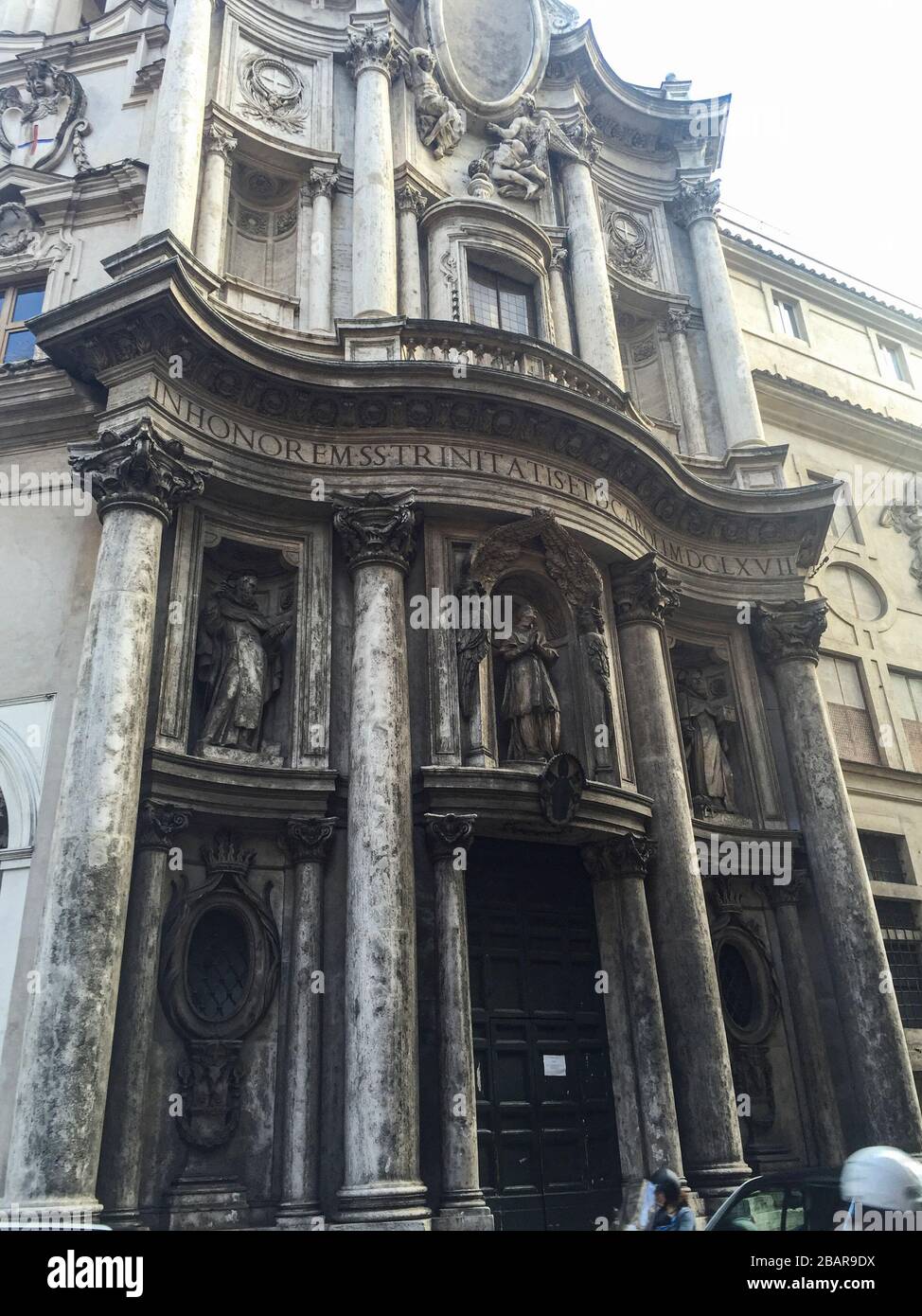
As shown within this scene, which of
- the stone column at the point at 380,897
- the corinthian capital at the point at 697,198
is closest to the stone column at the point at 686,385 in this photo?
the corinthian capital at the point at 697,198

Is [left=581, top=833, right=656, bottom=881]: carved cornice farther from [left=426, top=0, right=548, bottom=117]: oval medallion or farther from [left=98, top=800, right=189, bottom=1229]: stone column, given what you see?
[left=426, top=0, right=548, bottom=117]: oval medallion

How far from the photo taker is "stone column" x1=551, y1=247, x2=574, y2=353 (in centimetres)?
1684

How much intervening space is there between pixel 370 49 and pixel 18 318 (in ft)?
23.1

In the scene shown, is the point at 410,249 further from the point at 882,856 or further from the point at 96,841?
the point at 882,856

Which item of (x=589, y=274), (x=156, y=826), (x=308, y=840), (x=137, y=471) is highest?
(x=589, y=274)

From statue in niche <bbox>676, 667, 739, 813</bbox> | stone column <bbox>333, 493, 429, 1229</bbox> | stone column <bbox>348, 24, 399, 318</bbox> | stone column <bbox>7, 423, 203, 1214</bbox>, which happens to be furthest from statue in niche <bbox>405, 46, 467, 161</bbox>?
statue in niche <bbox>676, 667, 739, 813</bbox>

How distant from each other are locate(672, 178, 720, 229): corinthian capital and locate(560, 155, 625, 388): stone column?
2168 millimetres

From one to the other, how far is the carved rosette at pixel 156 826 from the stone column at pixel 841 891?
8.85 meters

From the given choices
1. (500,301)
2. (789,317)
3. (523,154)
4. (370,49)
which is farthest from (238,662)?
(789,317)

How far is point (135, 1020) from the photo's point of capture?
9570 mm

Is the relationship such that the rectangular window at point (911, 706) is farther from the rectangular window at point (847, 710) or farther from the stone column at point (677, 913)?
the stone column at point (677, 913)

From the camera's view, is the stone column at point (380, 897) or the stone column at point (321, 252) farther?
the stone column at point (321, 252)

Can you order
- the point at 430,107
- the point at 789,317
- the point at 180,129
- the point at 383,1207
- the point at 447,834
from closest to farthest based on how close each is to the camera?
the point at 383,1207
the point at 447,834
the point at 180,129
the point at 430,107
the point at 789,317

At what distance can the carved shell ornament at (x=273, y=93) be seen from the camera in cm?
1614
